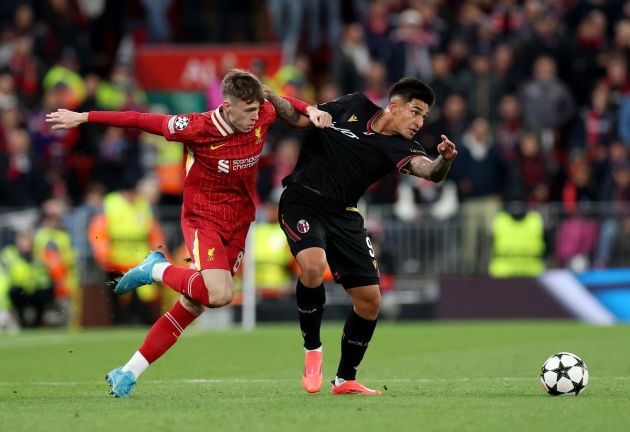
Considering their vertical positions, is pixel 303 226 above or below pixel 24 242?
above

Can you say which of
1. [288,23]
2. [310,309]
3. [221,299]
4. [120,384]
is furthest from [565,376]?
[288,23]

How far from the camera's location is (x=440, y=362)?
498 inches

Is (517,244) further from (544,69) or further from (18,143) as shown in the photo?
(18,143)

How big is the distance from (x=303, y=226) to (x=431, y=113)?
1109cm

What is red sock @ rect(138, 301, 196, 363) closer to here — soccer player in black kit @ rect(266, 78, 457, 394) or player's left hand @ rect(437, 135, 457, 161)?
soccer player in black kit @ rect(266, 78, 457, 394)

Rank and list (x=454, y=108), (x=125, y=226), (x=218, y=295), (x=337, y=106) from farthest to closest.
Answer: (x=454, y=108)
(x=125, y=226)
(x=337, y=106)
(x=218, y=295)

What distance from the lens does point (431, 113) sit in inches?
802

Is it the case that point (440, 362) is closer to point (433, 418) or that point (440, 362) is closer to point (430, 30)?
point (433, 418)

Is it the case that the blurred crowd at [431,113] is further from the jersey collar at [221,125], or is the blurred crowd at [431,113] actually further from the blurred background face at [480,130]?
the jersey collar at [221,125]

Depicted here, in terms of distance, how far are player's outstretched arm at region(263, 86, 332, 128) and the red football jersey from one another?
0.19 feet

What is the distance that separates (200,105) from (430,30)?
4.20 meters

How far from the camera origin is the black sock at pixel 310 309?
9.58m

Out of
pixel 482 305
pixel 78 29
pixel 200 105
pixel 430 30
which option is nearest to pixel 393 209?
pixel 482 305

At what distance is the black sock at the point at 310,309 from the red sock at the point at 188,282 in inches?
30.0
